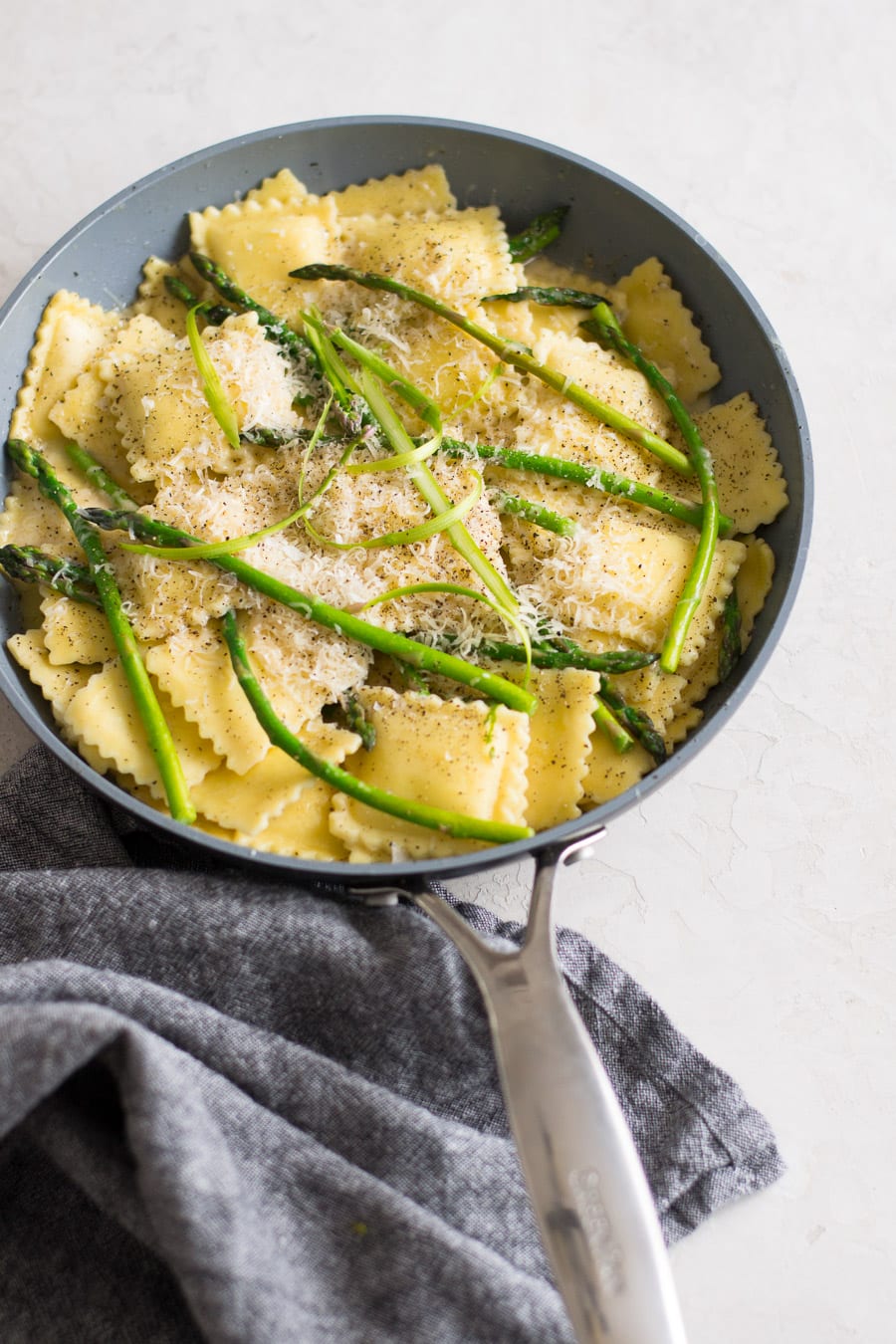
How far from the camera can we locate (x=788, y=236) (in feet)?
13.4

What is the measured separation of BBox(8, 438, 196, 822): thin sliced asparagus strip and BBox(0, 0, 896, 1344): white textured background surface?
582 mm

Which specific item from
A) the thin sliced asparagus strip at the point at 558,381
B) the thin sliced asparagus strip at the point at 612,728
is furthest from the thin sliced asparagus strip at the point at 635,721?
the thin sliced asparagus strip at the point at 558,381

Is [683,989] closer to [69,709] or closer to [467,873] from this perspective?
[467,873]

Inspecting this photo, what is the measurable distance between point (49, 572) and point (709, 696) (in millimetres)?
1912

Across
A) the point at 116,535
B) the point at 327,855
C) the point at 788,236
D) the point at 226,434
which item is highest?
the point at 788,236

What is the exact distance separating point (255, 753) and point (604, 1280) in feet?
4.97

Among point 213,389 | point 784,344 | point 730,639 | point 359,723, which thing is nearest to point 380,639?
point 359,723

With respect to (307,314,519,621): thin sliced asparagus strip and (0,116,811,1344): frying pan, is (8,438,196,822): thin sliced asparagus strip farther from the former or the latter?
(307,314,519,621): thin sliced asparagus strip

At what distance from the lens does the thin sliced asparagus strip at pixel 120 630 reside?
10.1ft

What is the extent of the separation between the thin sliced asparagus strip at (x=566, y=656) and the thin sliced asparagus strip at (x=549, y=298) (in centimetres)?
112

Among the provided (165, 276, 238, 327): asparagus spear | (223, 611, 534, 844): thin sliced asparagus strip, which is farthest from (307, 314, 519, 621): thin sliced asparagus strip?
(223, 611, 534, 844): thin sliced asparagus strip

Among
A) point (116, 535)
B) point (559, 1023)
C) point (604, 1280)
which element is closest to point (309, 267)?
point (116, 535)

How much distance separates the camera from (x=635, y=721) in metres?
3.22

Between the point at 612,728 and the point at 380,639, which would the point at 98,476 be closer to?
the point at 380,639
